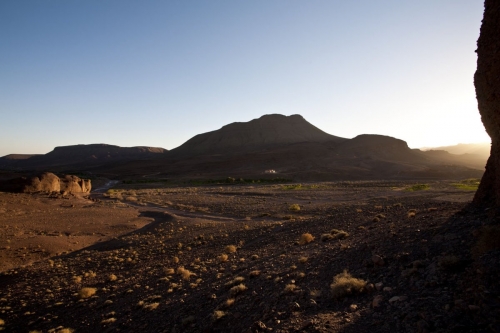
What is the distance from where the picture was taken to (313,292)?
7062 mm

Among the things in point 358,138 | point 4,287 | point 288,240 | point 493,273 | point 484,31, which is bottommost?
point 4,287

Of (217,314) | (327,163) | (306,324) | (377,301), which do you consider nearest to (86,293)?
(217,314)

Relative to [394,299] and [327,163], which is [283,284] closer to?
[394,299]

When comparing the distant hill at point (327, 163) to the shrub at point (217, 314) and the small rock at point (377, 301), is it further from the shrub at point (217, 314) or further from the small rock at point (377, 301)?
the small rock at point (377, 301)

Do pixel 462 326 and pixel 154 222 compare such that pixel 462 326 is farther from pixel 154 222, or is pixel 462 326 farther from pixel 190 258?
pixel 154 222

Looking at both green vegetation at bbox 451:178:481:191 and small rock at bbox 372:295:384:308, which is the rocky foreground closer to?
small rock at bbox 372:295:384:308

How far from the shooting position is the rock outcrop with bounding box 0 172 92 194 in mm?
37938

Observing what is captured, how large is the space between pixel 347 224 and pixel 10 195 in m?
34.3

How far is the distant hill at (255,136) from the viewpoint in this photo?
556ft

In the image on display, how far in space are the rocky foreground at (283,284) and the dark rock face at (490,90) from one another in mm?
1217

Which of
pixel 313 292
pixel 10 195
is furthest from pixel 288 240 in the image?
pixel 10 195

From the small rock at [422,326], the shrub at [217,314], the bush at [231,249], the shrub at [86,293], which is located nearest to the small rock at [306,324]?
the small rock at [422,326]

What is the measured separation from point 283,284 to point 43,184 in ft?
137

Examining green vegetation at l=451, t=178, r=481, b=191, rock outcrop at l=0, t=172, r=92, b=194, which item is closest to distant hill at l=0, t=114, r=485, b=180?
green vegetation at l=451, t=178, r=481, b=191
